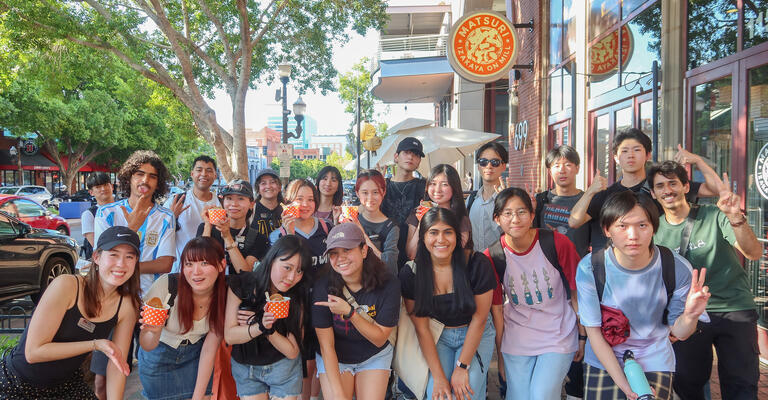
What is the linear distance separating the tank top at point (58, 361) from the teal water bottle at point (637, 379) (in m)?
3.07

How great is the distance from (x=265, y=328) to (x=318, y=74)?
14.1 meters

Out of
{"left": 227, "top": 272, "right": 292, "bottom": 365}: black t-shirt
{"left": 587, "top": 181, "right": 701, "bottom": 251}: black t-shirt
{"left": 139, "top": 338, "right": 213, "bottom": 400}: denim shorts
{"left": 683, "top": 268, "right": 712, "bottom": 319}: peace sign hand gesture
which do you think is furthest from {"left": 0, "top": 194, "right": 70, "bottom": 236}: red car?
{"left": 683, "top": 268, "right": 712, "bottom": 319}: peace sign hand gesture

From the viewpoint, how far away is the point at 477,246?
437cm

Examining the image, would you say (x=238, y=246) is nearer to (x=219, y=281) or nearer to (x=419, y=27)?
(x=219, y=281)

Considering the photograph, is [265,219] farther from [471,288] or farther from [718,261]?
[718,261]

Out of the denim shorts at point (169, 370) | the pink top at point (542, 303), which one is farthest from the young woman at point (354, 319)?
the denim shorts at point (169, 370)

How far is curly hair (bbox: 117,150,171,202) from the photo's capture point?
4.09 m

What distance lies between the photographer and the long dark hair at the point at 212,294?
3248 millimetres

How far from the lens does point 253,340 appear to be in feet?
10.9

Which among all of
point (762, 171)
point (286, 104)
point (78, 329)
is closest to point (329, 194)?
point (78, 329)

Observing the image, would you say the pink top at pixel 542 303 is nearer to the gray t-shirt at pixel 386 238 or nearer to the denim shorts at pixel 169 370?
the gray t-shirt at pixel 386 238

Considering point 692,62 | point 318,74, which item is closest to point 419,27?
point 318,74

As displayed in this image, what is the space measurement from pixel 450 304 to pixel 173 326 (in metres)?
1.95

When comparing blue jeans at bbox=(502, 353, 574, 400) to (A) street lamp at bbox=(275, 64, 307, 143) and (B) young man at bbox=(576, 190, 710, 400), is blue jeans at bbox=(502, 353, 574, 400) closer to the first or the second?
(B) young man at bbox=(576, 190, 710, 400)
